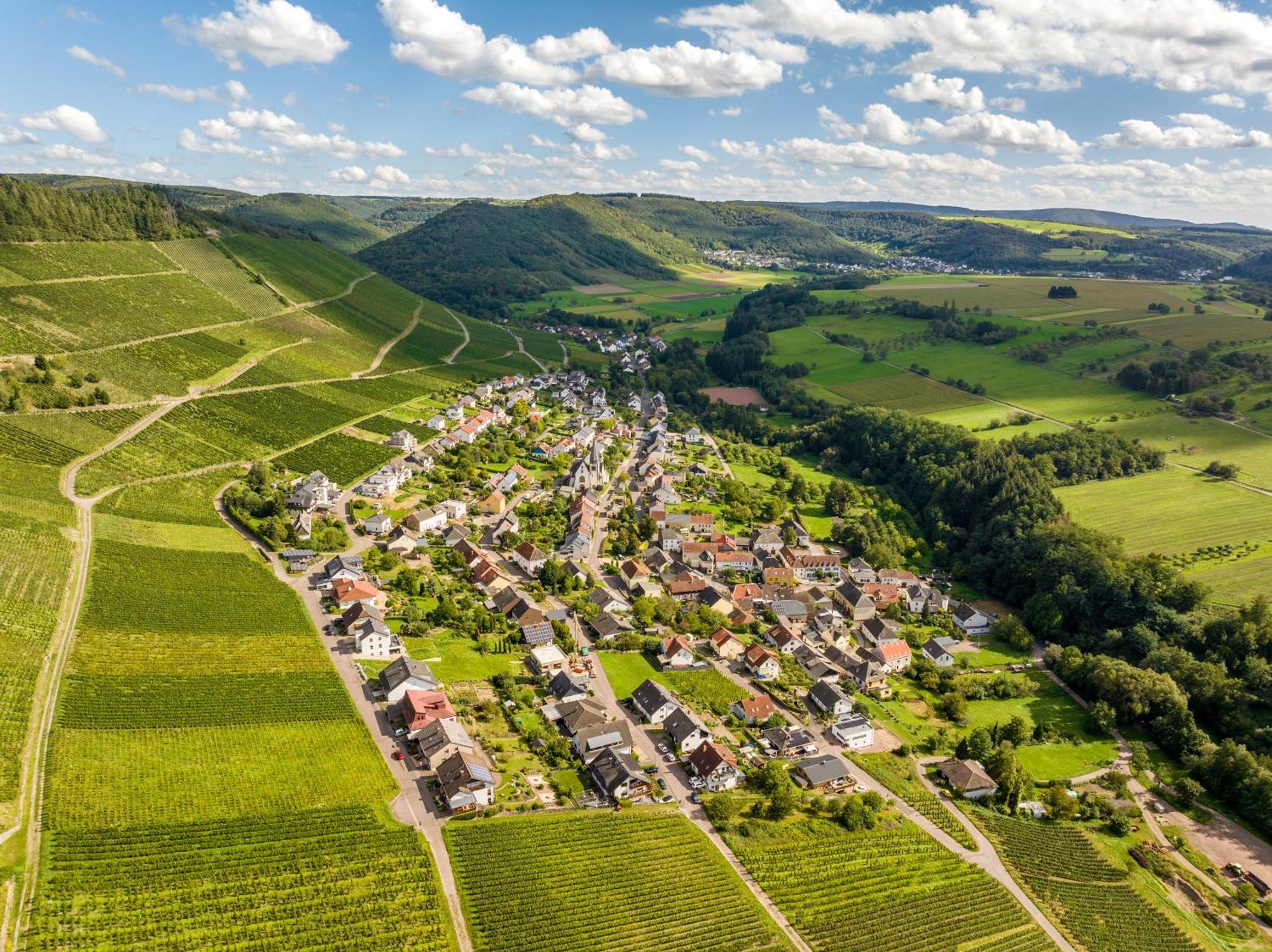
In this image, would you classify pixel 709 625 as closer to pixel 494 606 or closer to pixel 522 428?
pixel 494 606

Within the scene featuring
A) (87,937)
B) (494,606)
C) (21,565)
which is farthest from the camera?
(494,606)

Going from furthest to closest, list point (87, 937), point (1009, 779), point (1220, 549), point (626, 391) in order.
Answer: point (626, 391) → point (1220, 549) → point (1009, 779) → point (87, 937)

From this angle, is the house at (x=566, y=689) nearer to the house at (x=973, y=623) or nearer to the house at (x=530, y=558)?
the house at (x=530, y=558)

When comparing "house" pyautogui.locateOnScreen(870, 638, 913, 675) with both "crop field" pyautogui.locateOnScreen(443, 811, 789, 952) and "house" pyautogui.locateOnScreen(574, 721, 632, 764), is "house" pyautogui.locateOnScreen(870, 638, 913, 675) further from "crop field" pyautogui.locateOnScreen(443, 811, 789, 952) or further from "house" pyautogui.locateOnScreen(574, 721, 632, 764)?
"crop field" pyautogui.locateOnScreen(443, 811, 789, 952)

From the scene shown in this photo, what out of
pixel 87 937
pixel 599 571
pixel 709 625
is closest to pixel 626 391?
pixel 599 571

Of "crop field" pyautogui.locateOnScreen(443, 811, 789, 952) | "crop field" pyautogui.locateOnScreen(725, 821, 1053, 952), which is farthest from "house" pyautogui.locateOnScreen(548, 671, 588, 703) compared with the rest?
"crop field" pyautogui.locateOnScreen(725, 821, 1053, 952)

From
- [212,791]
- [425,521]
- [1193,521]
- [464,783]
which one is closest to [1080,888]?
[464,783]
